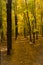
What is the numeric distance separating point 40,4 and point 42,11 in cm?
214

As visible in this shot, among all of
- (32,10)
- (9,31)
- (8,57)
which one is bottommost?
(8,57)

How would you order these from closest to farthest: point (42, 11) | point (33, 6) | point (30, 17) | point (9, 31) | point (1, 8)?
1. point (9, 31)
2. point (33, 6)
3. point (30, 17)
4. point (1, 8)
5. point (42, 11)

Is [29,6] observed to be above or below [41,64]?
above

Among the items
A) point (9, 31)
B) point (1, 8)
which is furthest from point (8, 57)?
point (1, 8)

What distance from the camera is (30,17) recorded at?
20828 mm

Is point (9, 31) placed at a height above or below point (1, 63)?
above

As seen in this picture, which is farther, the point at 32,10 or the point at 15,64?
the point at 32,10

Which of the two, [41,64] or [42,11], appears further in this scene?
[42,11]

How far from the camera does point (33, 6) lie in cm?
1930

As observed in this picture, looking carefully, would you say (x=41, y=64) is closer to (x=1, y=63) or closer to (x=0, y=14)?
(x=1, y=63)

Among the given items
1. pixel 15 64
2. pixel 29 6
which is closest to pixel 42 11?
pixel 29 6

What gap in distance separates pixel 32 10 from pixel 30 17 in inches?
59.9

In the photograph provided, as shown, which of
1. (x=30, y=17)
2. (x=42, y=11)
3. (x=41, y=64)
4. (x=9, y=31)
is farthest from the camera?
(x=42, y=11)

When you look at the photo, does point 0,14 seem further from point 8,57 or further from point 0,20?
point 8,57
